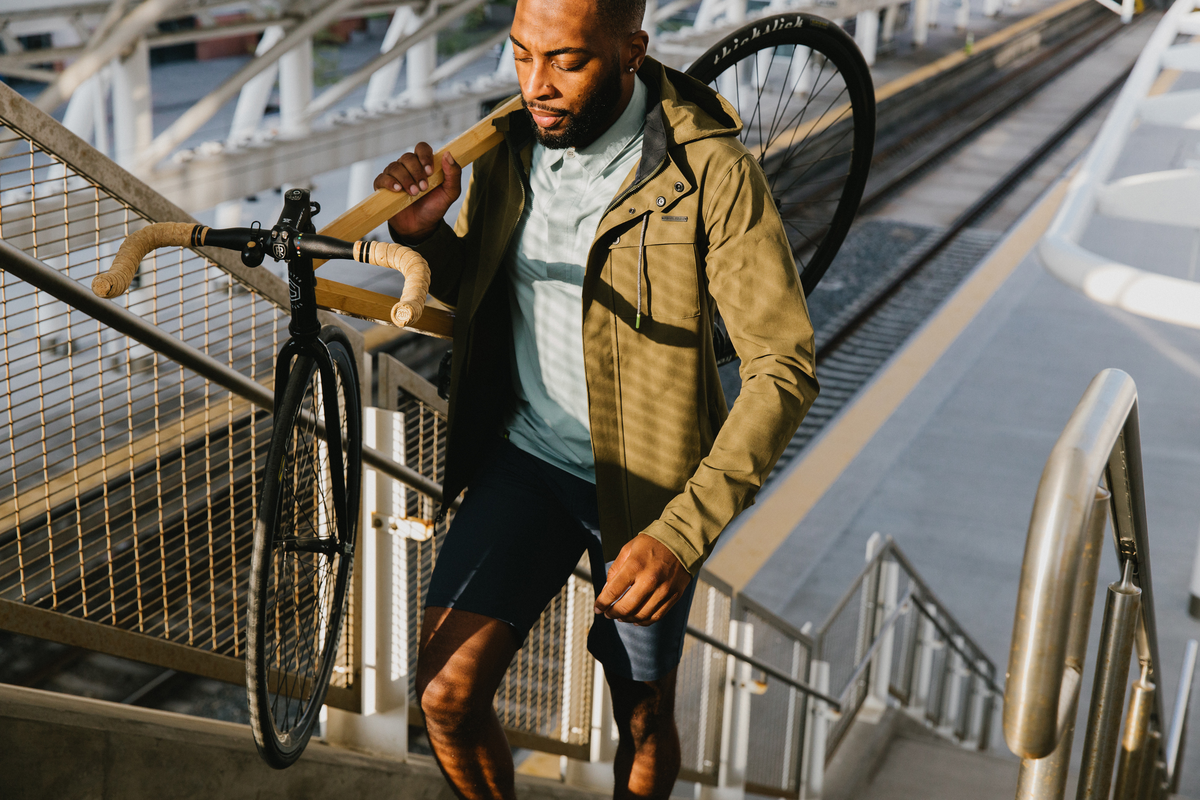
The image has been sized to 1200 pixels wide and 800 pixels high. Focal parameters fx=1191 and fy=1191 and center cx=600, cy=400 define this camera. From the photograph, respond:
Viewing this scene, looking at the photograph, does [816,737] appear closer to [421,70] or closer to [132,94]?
[132,94]

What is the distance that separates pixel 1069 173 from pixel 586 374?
1691cm

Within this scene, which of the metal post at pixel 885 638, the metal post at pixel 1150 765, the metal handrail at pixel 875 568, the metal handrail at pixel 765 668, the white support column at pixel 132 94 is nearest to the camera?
the metal post at pixel 1150 765

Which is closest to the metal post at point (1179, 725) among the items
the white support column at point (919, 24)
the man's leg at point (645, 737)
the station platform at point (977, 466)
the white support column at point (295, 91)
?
the station platform at point (977, 466)

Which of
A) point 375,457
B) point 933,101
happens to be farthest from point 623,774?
point 933,101

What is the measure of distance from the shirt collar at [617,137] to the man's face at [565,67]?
4 centimetres

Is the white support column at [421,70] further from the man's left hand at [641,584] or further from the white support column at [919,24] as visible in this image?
the white support column at [919,24]

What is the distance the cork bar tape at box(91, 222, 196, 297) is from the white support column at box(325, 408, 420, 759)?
87cm

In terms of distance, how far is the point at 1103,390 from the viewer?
1.29m

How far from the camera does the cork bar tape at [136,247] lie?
1418 millimetres

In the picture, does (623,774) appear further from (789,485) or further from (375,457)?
(789,485)

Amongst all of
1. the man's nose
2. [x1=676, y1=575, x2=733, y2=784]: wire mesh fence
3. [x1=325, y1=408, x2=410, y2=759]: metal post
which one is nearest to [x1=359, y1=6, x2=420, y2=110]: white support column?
[x1=676, y1=575, x2=733, y2=784]: wire mesh fence

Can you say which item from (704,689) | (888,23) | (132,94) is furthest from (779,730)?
(888,23)

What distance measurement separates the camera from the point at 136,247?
1.49m

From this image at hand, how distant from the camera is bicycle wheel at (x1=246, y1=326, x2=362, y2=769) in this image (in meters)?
1.72
